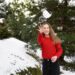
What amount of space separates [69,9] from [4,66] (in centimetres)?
496

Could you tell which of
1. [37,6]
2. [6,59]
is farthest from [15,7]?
[6,59]

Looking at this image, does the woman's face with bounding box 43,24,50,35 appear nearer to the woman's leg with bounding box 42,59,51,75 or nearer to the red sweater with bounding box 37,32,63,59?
the red sweater with bounding box 37,32,63,59

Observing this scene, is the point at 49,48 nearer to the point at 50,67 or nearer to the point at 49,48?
the point at 49,48

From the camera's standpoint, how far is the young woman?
11.7 feet

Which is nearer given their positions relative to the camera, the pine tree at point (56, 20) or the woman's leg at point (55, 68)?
the woman's leg at point (55, 68)

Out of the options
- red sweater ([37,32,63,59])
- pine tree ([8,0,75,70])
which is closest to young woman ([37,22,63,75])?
red sweater ([37,32,63,59])

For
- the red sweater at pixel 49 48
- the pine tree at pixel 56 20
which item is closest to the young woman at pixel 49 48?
the red sweater at pixel 49 48

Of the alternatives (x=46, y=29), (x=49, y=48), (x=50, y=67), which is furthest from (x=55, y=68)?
(x=46, y=29)

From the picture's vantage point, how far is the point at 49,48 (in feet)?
11.7

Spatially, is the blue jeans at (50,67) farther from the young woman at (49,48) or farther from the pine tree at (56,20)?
the pine tree at (56,20)

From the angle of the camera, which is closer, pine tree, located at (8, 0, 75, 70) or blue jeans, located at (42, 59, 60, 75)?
blue jeans, located at (42, 59, 60, 75)

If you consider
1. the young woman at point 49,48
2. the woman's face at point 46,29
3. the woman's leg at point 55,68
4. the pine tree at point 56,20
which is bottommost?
the woman's leg at point 55,68

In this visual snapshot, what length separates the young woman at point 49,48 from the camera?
141 inches

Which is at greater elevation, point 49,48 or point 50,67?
point 49,48
